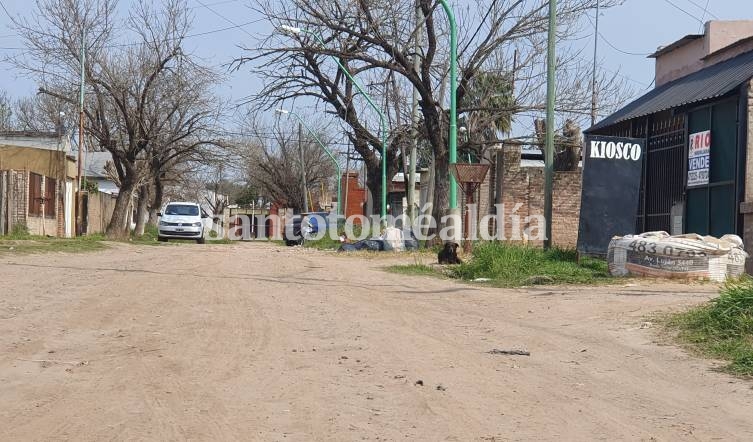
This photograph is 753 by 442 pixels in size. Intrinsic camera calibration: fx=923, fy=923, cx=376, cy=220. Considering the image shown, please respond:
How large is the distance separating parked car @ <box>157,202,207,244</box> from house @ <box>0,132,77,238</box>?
381 centimetres

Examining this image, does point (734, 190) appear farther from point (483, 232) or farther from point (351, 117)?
point (351, 117)

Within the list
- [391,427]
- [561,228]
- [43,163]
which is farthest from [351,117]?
[391,427]

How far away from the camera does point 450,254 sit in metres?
19.1

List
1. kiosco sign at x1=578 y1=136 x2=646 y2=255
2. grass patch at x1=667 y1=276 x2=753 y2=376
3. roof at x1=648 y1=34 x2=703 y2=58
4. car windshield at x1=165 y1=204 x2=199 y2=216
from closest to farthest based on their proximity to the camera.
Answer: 1. grass patch at x1=667 y1=276 x2=753 y2=376
2. kiosco sign at x1=578 y1=136 x2=646 y2=255
3. roof at x1=648 y1=34 x2=703 y2=58
4. car windshield at x1=165 y1=204 x2=199 y2=216

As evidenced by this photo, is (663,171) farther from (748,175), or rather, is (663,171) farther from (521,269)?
(521,269)

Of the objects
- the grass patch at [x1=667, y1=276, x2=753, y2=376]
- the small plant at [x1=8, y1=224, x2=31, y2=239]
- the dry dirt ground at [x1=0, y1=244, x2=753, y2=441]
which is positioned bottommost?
the dry dirt ground at [x1=0, y1=244, x2=753, y2=441]

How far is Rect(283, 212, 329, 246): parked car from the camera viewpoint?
3938 cm

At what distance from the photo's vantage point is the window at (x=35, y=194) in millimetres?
31531

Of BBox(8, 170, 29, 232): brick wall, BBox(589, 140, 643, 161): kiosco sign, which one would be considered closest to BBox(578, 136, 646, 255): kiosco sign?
BBox(589, 140, 643, 161): kiosco sign

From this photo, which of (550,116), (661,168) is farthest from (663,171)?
(550,116)

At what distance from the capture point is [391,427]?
17.7ft

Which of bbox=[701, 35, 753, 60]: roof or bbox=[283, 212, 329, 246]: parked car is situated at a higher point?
bbox=[701, 35, 753, 60]: roof

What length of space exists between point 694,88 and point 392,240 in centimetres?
924

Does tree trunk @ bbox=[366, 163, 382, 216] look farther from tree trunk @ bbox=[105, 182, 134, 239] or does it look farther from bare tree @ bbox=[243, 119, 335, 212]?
bare tree @ bbox=[243, 119, 335, 212]
